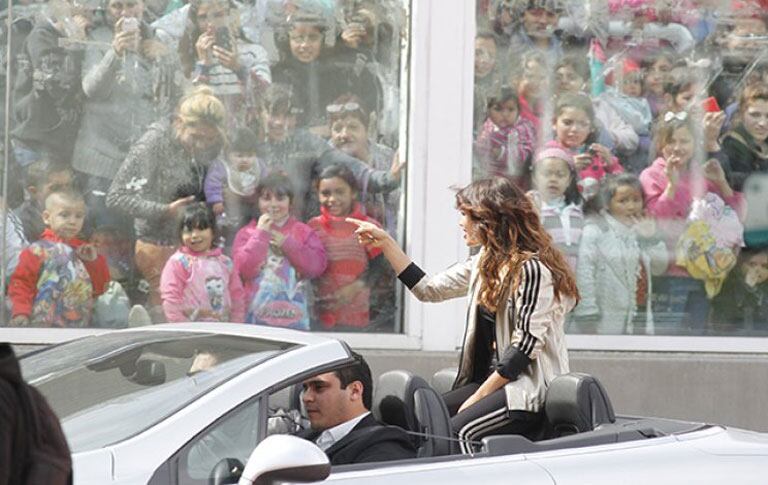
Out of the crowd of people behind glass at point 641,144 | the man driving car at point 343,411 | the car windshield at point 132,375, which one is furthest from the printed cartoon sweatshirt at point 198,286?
the man driving car at point 343,411

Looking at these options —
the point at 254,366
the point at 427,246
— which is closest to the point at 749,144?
the point at 427,246

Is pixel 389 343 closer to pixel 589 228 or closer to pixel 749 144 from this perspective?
pixel 589 228

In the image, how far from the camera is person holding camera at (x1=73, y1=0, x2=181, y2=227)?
8914 mm

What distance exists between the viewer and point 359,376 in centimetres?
516

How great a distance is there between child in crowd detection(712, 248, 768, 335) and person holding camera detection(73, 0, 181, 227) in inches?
143

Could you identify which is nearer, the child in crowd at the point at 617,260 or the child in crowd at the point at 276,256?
the child in crowd at the point at 276,256

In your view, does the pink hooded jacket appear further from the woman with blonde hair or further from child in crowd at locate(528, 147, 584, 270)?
child in crowd at locate(528, 147, 584, 270)

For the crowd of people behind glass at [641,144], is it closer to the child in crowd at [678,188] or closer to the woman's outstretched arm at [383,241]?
the child in crowd at [678,188]

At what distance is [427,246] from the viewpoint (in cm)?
935

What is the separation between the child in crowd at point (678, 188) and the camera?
9.86 m

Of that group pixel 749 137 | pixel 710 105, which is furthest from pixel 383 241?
pixel 749 137

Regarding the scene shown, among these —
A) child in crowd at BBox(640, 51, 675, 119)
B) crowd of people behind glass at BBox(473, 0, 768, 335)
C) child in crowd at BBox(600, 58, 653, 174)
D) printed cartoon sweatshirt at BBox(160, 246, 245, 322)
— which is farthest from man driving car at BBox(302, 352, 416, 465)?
child in crowd at BBox(640, 51, 675, 119)

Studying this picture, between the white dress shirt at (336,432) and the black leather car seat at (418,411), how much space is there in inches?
6.5

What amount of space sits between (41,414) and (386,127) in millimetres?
6628
